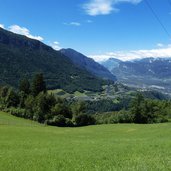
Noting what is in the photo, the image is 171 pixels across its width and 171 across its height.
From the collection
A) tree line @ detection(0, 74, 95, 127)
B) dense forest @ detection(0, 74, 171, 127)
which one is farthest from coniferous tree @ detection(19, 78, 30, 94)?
dense forest @ detection(0, 74, 171, 127)

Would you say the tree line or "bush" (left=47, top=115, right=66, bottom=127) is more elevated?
the tree line

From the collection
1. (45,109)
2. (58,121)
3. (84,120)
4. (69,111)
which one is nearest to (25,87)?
(45,109)

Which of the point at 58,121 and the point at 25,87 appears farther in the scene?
the point at 25,87

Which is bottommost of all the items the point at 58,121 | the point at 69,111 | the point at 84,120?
the point at 58,121

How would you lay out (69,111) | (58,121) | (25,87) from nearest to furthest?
1. (58,121)
2. (69,111)
3. (25,87)

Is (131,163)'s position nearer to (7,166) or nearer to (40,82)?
(7,166)

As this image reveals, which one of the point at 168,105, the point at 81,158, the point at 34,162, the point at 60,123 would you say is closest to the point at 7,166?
the point at 34,162

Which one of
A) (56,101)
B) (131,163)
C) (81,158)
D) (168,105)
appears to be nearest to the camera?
(131,163)

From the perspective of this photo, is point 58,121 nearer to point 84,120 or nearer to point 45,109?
point 84,120

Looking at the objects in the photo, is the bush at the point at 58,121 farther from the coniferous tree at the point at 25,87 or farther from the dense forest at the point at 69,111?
the coniferous tree at the point at 25,87

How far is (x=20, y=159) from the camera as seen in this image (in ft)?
79.6

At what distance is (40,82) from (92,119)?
31.8 metres

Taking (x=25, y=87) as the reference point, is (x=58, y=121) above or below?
below

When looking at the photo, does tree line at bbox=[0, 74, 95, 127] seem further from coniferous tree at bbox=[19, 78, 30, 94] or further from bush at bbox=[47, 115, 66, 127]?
coniferous tree at bbox=[19, 78, 30, 94]
